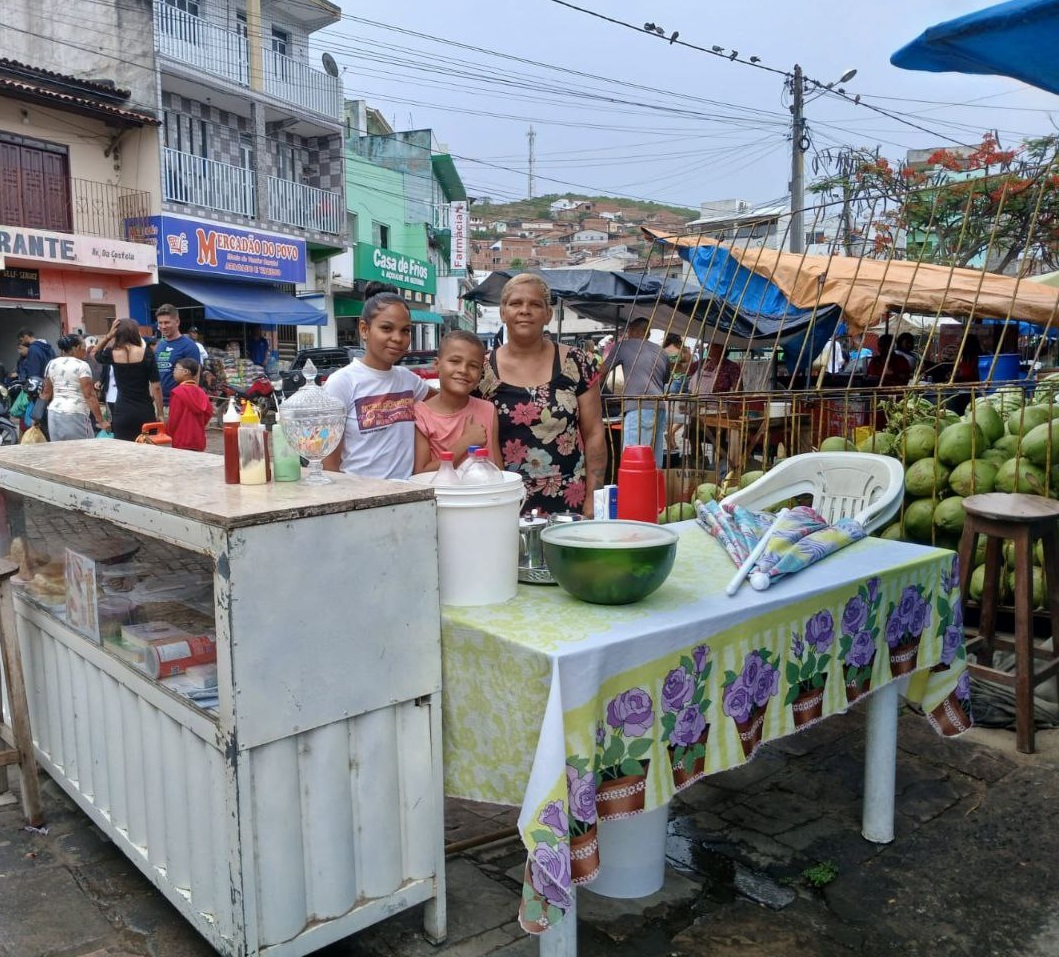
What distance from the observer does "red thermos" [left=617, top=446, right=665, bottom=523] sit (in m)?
2.60

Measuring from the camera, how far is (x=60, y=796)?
316 centimetres

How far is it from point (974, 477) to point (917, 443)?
1.53 ft

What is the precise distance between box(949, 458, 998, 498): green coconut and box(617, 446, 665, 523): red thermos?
2412mm

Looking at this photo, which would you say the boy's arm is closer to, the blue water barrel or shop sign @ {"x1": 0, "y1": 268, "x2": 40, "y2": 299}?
the blue water barrel

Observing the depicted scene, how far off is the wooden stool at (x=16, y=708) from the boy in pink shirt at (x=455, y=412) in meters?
1.42

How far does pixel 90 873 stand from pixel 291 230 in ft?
64.3

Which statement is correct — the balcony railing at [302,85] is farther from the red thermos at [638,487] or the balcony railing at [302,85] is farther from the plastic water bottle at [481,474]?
the plastic water bottle at [481,474]

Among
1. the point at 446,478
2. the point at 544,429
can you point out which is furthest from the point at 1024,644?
the point at 446,478

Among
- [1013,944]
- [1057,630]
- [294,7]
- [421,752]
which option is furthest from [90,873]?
[294,7]

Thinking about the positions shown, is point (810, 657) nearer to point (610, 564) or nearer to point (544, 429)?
point (610, 564)

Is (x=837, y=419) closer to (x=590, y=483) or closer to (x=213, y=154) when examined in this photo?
(x=590, y=483)

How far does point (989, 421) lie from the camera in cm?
459

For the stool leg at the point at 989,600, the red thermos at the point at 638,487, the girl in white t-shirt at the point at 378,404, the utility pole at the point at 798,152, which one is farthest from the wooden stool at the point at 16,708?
the utility pole at the point at 798,152

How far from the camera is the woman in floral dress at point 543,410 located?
3424 millimetres
